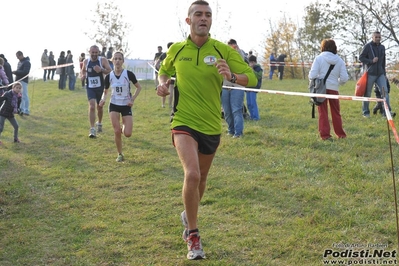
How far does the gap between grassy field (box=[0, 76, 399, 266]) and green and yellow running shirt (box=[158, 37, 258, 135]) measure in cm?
126

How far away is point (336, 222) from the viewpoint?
20.8 ft

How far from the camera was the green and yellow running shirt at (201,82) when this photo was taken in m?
5.63

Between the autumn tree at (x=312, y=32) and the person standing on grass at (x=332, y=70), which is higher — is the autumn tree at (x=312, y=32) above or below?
above

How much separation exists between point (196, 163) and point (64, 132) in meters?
10.4

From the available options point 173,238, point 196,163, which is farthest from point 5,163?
point 196,163

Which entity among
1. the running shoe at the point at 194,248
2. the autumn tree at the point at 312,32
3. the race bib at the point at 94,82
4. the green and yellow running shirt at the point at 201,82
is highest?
the autumn tree at the point at 312,32

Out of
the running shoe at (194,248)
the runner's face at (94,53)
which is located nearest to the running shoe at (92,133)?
the runner's face at (94,53)

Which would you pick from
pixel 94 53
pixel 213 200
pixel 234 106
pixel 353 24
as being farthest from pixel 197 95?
pixel 353 24

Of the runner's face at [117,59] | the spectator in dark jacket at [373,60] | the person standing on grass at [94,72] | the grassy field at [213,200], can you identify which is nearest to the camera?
the grassy field at [213,200]

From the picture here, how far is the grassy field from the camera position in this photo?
228 inches

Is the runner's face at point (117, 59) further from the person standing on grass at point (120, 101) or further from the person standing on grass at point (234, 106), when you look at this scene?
the person standing on grass at point (234, 106)

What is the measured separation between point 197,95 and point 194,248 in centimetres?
144

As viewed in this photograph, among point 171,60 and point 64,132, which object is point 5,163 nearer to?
point 64,132

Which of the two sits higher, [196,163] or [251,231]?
[196,163]
